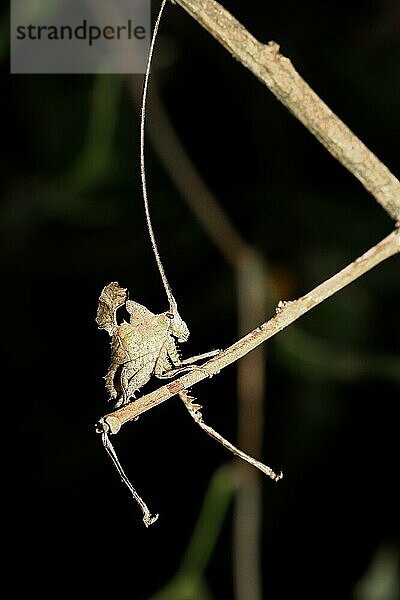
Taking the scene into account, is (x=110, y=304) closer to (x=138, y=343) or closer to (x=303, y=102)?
(x=138, y=343)

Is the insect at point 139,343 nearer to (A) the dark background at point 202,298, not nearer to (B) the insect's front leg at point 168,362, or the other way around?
(B) the insect's front leg at point 168,362

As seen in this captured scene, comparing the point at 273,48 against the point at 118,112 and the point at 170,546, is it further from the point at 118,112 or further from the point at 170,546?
the point at 170,546

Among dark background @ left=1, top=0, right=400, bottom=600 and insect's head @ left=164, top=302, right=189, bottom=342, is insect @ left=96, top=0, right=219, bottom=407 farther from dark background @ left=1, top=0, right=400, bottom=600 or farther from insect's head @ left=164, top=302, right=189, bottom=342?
dark background @ left=1, top=0, right=400, bottom=600

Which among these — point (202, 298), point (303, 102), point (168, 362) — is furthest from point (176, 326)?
point (202, 298)

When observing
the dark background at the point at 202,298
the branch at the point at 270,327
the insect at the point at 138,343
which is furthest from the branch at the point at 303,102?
the dark background at the point at 202,298

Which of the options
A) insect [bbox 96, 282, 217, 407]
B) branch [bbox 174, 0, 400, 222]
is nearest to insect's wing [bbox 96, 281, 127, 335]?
insect [bbox 96, 282, 217, 407]

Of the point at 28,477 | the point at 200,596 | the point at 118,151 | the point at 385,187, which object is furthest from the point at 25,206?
the point at 385,187
